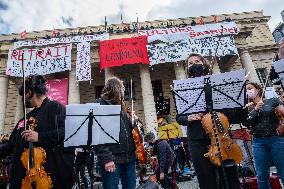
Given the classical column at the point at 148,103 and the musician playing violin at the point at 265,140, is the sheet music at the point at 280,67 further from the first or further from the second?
the classical column at the point at 148,103

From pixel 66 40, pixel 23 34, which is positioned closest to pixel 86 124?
pixel 66 40

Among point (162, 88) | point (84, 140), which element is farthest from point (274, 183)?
point (162, 88)

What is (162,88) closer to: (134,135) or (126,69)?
(126,69)

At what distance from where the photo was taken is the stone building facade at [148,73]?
2034 centimetres

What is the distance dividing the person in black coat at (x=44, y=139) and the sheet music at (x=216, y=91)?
1.54 meters

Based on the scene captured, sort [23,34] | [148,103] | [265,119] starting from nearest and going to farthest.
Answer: [265,119]
[148,103]
[23,34]

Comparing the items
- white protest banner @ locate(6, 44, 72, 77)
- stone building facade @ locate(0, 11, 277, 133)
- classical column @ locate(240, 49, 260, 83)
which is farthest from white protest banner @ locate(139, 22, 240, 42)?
white protest banner @ locate(6, 44, 72, 77)

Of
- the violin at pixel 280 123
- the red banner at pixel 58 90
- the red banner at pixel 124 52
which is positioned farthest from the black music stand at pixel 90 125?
the red banner at pixel 124 52

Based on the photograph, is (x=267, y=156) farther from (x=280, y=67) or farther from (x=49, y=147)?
(x=49, y=147)

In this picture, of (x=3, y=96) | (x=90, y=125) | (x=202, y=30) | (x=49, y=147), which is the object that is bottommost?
(x=49, y=147)

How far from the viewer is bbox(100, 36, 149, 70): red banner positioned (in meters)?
18.6

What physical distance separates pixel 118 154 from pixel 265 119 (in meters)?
2.52

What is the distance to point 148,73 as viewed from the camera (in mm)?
21047

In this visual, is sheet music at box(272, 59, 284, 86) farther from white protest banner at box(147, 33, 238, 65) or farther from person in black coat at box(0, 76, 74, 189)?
white protest banner at box(147, 33, 238, 65)
